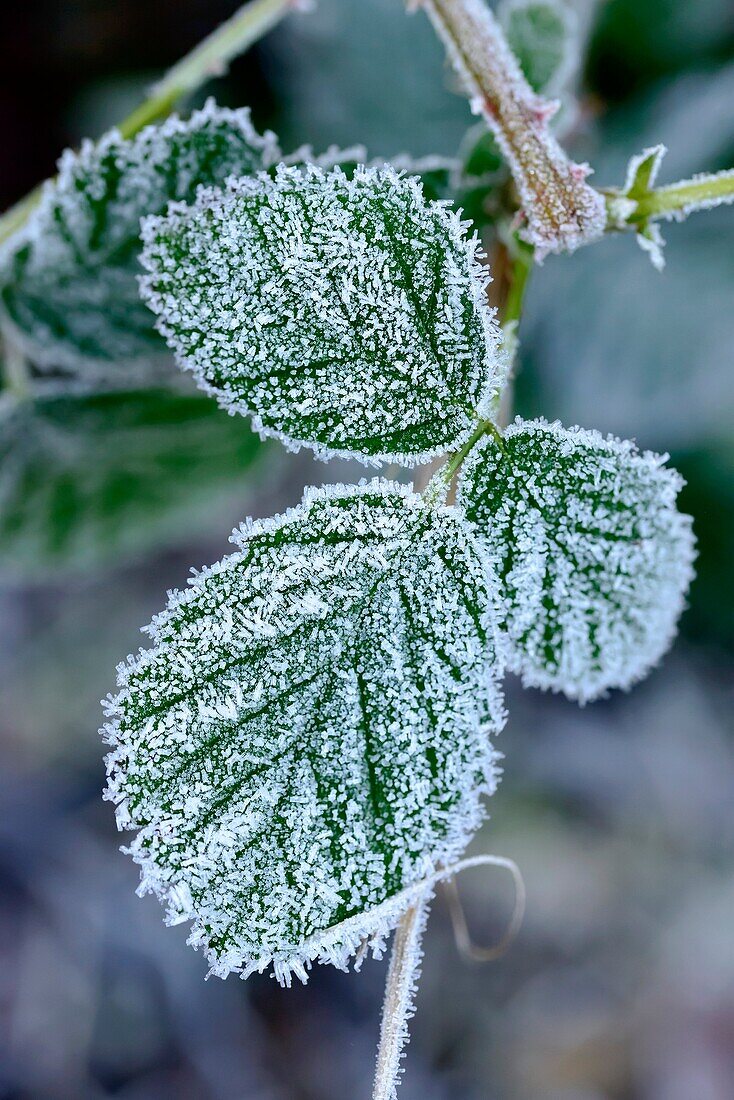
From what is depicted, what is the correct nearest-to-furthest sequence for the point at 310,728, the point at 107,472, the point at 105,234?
the point at 310,728 < the point at 105,234 < the point at 107,472

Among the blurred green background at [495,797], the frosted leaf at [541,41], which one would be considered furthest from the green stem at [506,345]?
the blurred green background at [495,797]

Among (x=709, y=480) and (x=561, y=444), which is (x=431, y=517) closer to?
(x=561, y=444)

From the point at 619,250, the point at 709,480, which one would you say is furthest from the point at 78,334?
the point at 709,480

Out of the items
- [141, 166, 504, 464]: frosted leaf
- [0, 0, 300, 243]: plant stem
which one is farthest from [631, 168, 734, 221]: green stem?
[0, 0, 300, 243]: plant stem

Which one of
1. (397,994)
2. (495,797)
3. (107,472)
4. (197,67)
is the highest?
(197,67)

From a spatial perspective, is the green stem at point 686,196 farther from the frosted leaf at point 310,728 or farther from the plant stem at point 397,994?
the plant stem at point 397,994

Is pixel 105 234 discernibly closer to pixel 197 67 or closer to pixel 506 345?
pixel 197 67

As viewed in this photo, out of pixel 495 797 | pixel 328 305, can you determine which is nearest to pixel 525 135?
pixel 328 305
